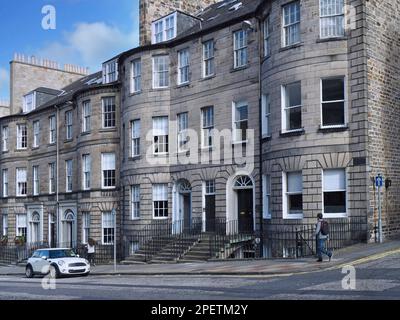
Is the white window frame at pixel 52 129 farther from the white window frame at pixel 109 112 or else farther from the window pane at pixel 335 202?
the window pane at pixel 335 202

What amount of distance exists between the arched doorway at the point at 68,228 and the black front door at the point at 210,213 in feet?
46.1

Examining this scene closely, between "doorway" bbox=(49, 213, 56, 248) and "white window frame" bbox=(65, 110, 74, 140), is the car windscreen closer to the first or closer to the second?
"white window frame" bbox=(65, 110, 74, 140)

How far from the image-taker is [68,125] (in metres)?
41.2

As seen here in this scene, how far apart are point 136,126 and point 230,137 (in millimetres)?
Answer: 7305

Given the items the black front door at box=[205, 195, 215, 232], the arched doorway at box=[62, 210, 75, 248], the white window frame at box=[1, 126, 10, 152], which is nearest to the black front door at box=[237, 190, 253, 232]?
the black front door at box=[205, 195, 215, 232]

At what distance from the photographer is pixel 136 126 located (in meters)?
33.4

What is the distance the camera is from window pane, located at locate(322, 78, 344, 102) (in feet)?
75.6

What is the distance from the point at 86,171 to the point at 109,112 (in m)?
4.37

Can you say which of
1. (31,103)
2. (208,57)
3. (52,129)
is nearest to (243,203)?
(208,57)

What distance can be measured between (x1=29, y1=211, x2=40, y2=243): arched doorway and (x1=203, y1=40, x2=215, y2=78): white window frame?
21095mm

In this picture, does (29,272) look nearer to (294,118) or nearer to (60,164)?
(294,118)

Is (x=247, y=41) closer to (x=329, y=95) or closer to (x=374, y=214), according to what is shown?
(x=329, y=95)

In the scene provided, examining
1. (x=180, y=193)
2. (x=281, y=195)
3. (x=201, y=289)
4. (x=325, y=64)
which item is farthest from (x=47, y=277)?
(x=325, y=64)

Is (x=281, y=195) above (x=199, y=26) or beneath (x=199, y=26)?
beneath
